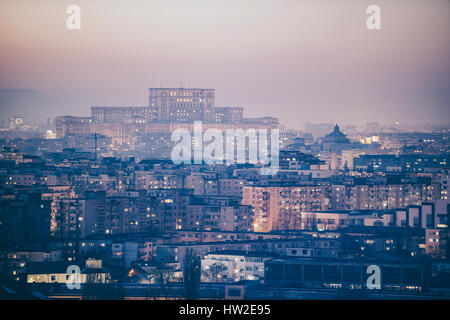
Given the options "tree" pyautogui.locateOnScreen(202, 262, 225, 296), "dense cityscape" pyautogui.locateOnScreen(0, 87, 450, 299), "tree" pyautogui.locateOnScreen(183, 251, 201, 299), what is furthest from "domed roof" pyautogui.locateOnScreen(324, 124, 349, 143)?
"tree" pyautogui.locateOnScreen(202, 262, 225, 296)

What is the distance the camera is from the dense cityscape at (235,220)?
10.2 m

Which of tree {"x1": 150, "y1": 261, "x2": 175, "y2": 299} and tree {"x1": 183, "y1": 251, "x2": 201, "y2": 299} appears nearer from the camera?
tree {"x1": 183, "y1": 251, "x2": 201, "y2": 299}

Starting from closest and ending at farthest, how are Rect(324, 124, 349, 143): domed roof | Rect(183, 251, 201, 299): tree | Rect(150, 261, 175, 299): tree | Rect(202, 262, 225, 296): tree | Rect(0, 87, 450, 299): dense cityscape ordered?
Rect(183, 251, 201, 299): tree, Rect(150, 261, 175, 299): tree, Rect(0, 87, 450, 299): dense cityscape, Rect(202, 262, 225, 296): tree, Rect(324, 124, 349, 143): domed roof

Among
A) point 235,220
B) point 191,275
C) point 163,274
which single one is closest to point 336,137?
point 235,220

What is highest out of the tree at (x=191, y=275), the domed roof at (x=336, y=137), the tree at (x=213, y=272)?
the domed roof at (x=336, y=137)

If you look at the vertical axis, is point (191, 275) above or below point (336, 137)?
below

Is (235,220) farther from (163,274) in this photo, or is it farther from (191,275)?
(191,275)

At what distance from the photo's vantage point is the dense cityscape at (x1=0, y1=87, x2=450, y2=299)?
33.4ft

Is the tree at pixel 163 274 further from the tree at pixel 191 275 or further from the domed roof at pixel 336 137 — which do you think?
the domed roof at pixel 336 137

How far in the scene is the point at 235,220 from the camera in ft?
51.8

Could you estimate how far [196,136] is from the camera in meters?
31.0

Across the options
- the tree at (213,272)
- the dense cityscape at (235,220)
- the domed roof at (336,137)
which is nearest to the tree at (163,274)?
the dense cityscape at (235,220)

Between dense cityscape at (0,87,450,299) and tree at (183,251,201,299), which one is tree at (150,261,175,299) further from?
tree at (183,251,201,299)
